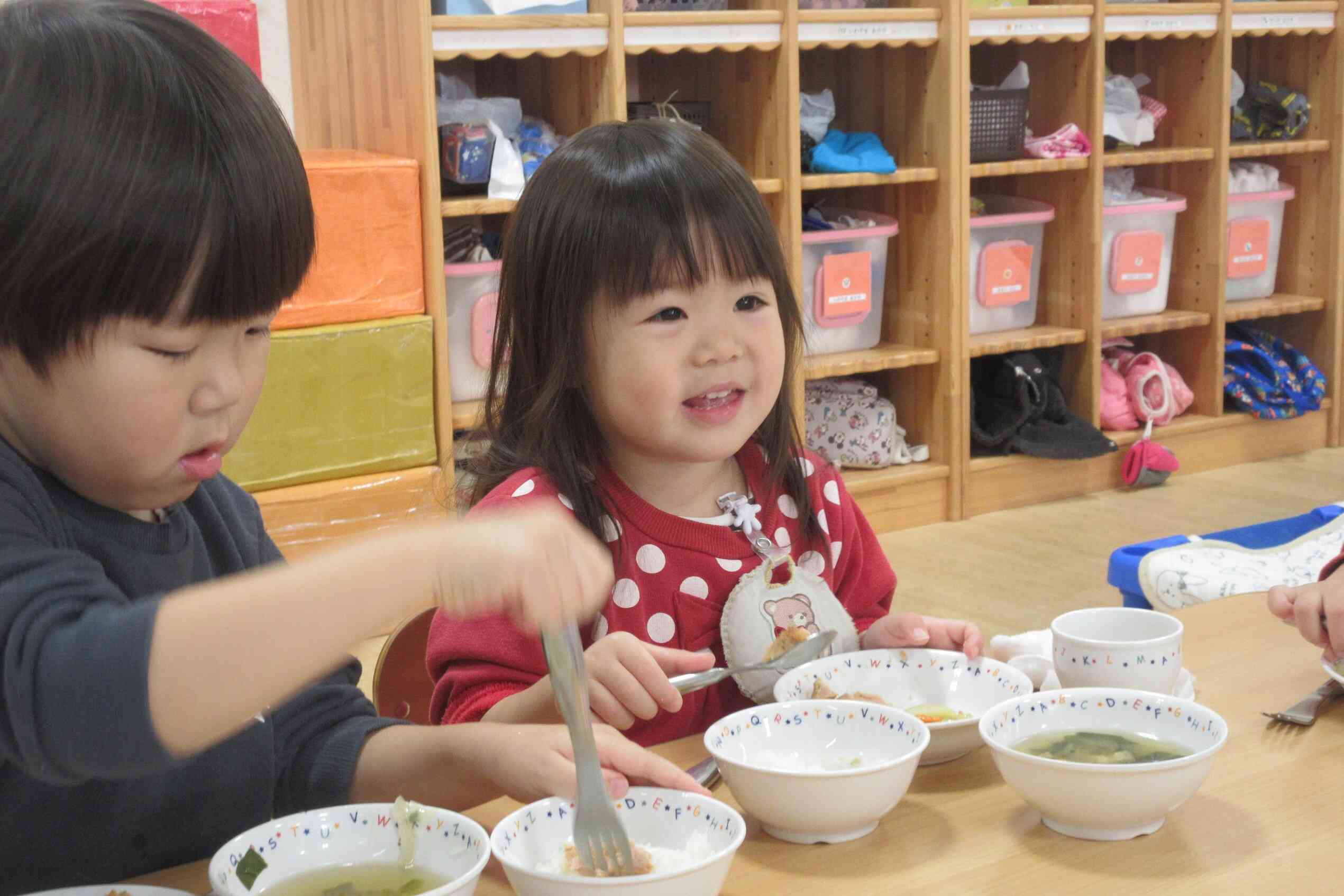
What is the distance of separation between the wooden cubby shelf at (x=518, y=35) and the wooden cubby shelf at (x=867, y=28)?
0.49m

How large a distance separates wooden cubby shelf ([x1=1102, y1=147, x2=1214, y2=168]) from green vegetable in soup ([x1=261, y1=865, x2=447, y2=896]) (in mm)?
3101

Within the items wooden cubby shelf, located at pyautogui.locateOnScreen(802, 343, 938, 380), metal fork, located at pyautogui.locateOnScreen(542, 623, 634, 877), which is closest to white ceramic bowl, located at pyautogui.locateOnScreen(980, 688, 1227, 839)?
metal fork, located at pyautogui.locateOnScreen(542, 623, 634, 877)

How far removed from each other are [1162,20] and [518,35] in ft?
5.52

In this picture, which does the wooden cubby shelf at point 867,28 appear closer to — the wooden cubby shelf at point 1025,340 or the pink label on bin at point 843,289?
the pink label on bin at point 843,289

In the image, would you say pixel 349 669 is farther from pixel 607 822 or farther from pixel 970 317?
pixel 970 317

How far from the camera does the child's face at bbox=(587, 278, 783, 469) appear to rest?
3.82 ft

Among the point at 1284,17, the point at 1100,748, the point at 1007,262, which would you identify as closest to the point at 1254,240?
the point at 1284,17

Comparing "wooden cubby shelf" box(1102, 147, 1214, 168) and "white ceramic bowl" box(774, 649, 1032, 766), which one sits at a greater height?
"wooden cubby shelf" box(1102, 147, 1214, 168)

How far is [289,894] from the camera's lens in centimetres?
74

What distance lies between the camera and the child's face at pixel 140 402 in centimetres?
69

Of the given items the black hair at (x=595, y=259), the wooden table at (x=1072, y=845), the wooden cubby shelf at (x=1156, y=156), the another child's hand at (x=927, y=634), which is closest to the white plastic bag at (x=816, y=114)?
the wooden cubby shelf at (x=1156, y=156)

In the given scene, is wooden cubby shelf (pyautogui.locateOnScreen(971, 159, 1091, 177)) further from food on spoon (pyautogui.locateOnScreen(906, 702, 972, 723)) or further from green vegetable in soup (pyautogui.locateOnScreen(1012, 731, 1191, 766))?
green vegetable in soup (pyautogui.locateOnScreen(1012, 731, 1191, 766))

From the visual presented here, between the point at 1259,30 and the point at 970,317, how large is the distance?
1.12m

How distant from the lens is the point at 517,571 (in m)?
0.65
